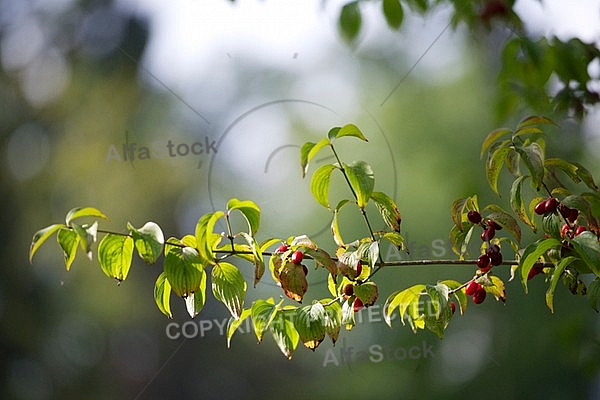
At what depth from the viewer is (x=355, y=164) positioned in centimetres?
37

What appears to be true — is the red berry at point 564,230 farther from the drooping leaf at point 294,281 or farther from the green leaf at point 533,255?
the drooping leaf at point 294,281

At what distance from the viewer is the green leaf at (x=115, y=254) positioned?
1.15ft

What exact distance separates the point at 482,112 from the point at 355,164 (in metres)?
0.90

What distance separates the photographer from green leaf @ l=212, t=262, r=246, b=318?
1.19ft

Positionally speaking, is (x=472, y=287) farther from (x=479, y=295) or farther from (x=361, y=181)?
(x=361, y=181)

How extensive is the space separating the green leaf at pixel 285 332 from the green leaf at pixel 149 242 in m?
0.08

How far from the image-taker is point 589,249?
328 mm

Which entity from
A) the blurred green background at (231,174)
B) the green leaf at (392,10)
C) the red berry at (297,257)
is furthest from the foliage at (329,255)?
the blurred green background at (231,174)

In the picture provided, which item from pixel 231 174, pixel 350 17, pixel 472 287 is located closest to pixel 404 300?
pixel 472 287

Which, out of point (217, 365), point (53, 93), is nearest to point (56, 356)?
point (217, 365)

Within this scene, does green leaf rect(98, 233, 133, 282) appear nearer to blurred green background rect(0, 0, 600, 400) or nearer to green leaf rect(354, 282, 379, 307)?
green leaf rect(354, 282, 379, 307)

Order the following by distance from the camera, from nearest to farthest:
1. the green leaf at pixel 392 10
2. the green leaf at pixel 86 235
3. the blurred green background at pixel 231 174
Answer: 1. the green leaf at pixel 86 235
2. the green leaf at pixel 392 10
3. the blurred green background at pixel 231 174

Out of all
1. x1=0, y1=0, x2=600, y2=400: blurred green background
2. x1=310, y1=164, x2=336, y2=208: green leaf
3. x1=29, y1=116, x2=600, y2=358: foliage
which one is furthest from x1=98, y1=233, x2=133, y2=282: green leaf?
x1=0, y1=0, x2=600, y2=400: blurred green background

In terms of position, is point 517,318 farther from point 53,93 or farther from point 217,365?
point 53,93
